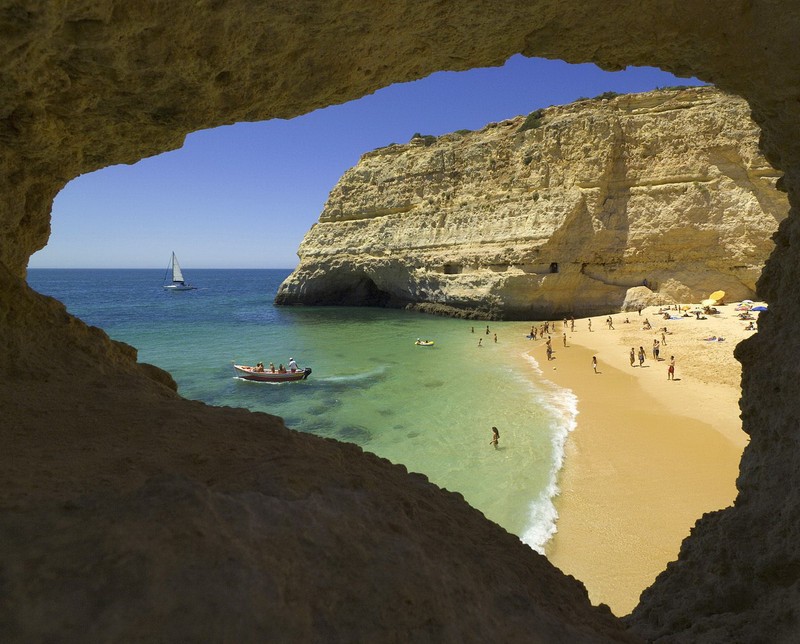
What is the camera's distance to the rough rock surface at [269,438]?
165 centimetres

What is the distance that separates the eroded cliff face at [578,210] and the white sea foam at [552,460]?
15.4 metres

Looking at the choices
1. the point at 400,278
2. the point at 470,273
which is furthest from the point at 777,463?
the point at 400,278

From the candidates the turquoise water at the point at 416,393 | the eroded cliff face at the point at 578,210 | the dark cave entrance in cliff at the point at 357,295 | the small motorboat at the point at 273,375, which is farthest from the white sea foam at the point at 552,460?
the dark cave entrance in cliff at the point at 357,295

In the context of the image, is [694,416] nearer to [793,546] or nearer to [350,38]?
[793,546]

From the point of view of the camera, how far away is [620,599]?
6168mm

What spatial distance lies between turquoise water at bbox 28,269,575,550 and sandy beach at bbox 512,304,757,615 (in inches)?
23.3

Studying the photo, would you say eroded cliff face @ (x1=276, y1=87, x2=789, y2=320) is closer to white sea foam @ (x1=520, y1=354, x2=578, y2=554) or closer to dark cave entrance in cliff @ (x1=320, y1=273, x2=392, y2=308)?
dark cave entrance in cliff @ (x1=320, y1=273, x2=392, y2=308)

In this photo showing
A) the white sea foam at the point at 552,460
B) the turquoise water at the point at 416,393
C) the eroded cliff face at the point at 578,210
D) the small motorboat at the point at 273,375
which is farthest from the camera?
the eroded cliff face at the point at 578,210

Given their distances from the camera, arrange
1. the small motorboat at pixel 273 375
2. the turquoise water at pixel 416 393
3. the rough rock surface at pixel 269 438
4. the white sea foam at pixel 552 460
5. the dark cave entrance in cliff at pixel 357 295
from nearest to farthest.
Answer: the rough rock surface at pixel 269 438, the white sea foam at pixel 552 460, the turquoise water at pixel 416 393, the small motorboat at pixel 273 375, the dark cave entrance in cliff at pixel 357 295

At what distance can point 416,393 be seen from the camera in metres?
16.8

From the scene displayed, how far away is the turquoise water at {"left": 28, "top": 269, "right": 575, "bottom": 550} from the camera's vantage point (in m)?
10.1

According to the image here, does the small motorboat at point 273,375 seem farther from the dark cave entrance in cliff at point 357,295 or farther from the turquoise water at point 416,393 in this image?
the dark cave entrance in cliff at point 357,295

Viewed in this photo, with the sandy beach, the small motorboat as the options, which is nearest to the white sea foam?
the sandy beach

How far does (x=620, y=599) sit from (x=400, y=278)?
3432 centimetres
